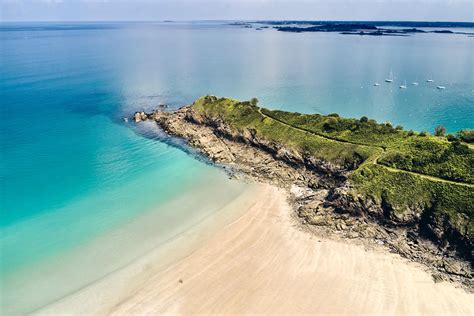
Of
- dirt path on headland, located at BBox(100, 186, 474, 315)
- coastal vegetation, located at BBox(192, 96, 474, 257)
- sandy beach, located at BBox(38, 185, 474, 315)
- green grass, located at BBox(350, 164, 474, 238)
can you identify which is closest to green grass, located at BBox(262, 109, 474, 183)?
coastal vegetation, located at BBox(192, 96, 474, 257)

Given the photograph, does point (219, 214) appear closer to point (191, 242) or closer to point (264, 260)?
point (191, 242)

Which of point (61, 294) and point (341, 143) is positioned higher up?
point (341, 143)

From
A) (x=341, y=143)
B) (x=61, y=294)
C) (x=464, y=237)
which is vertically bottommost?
(x=61, y=294)

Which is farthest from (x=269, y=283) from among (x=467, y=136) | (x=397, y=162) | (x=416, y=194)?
(x=467, y=136)

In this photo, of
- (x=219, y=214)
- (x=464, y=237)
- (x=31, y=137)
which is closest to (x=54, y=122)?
(x=31, y=137)

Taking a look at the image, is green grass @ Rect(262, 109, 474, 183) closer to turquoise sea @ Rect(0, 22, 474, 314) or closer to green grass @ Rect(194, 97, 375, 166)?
green grass @ Rect(194, 97, 375, 166)

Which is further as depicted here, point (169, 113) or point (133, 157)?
point (169, 113)

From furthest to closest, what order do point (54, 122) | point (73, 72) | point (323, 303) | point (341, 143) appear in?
point (73, 72) < point (54, 122) < point (341, 143) < point (323, 303)

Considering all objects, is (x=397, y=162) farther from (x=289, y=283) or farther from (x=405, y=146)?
(x=289, y=283)

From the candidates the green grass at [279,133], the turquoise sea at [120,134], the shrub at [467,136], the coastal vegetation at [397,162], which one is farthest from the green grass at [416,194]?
the turquoise sea at [120,134]
